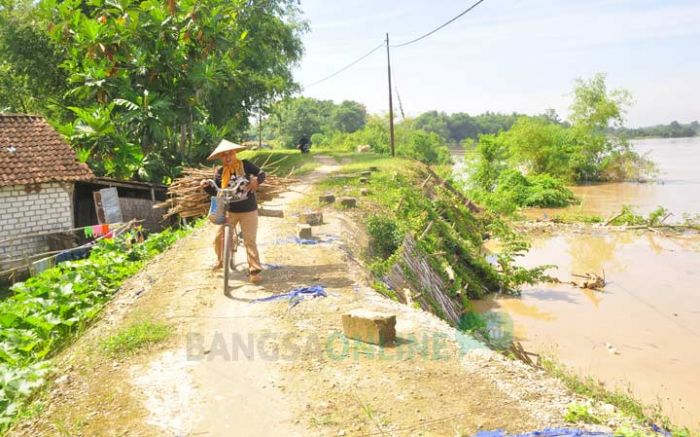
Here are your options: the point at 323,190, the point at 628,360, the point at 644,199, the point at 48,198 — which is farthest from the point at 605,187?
the point at 48,198

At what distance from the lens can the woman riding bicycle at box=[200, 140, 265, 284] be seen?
22.2 feet

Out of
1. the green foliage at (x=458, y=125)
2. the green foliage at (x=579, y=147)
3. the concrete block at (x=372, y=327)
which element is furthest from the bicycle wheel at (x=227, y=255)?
the green foliage at (x=458, y=125)

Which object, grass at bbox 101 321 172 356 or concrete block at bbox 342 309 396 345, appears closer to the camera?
concrete block at bbox 342 309 396 345

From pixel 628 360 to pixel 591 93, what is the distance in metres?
34.8

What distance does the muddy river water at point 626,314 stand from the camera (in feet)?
28.5

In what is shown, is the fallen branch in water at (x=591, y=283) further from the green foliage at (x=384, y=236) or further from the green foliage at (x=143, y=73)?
the green foliage at (x=143, y=73)

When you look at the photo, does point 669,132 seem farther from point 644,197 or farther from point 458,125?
point 644,197

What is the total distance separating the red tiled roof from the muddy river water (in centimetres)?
1219

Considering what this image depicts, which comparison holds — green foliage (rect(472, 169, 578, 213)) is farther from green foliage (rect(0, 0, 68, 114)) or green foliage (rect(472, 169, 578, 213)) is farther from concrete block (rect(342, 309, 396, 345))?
concrete block (rect(342, 309, 396, 345))

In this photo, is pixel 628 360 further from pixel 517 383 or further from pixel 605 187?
pixel 605 187

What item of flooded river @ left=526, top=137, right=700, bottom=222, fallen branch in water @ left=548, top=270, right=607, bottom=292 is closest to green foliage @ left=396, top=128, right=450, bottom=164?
flooded river @ left=526, top=137, right=700, bottom=222

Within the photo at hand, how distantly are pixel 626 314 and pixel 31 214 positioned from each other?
1553cm

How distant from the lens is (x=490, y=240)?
20.1 metres

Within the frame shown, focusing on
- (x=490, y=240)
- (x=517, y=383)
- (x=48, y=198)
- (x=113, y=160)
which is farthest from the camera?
(x=490, y=240)
